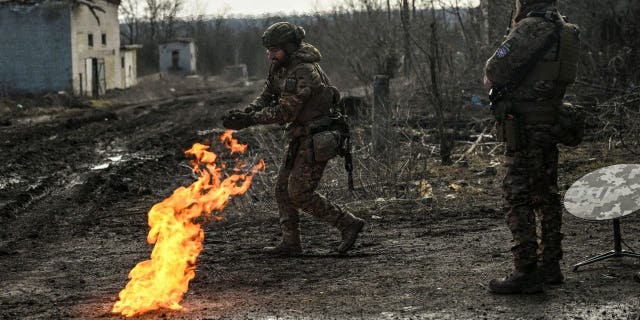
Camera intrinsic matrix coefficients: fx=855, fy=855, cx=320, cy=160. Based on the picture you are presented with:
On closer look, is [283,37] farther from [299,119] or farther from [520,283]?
[520,283]

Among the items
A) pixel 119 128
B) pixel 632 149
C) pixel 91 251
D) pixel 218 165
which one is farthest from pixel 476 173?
pixel 119 128

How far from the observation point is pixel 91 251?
8047 millimetres

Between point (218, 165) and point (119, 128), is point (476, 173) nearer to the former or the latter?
point (218, 165)

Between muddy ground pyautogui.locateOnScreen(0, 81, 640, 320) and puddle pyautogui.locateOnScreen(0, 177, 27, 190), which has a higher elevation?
muddy ground pyautogui.locateOnScreen(0, 81, 640, 320)

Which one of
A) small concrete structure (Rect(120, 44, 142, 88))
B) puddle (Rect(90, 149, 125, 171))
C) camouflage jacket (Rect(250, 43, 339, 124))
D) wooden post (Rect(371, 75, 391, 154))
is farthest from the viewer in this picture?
small concrete structure (Rect(120, 44, 142, 88))

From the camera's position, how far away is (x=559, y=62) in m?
5.66

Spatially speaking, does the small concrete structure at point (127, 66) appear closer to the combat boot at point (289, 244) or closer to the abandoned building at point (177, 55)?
the abandoned building at point (177, 55)

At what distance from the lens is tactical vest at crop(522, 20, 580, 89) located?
565 centimetres

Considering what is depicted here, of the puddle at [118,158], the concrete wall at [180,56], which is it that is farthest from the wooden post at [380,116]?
the concrete wall at [180,56]

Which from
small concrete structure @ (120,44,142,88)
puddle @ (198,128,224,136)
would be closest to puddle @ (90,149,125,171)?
puddle @ (198,128,224,136)

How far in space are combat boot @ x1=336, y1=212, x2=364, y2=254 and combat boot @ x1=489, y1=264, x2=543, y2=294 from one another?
72.1 inches

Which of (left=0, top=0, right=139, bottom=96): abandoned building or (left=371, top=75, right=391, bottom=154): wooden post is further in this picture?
(left=0, top=0, right=139, bottom=96): abandoned building

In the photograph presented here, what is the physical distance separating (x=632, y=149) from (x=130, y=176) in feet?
25.0

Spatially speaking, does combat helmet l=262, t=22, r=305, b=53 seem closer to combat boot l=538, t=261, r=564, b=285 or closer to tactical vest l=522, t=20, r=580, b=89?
tactical vest l=522, t=20, r=580, b=89
